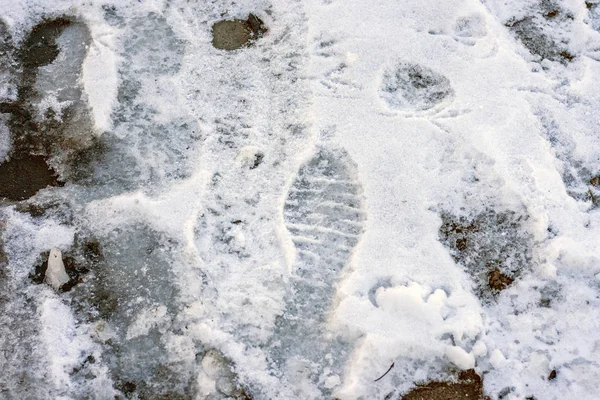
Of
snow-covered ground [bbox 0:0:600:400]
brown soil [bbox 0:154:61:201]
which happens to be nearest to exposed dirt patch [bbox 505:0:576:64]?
snow-covered ground [bbox 0:0:600:400]

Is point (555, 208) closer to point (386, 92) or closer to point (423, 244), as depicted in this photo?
point (423, 244)

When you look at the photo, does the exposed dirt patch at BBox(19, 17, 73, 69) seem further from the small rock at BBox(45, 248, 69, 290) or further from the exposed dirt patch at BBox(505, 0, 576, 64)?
the exposed dirt patch at BBox(505, 0, 576, 64)

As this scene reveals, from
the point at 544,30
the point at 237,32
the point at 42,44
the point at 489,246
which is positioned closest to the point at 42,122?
the point at 42,44

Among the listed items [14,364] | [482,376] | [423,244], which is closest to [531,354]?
[482,376]

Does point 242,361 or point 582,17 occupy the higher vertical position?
point 582,17

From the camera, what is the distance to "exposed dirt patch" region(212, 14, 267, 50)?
3.08 m

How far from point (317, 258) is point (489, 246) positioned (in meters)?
0.82

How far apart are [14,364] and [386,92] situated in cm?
222

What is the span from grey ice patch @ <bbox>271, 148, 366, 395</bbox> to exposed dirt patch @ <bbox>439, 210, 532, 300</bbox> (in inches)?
18.0

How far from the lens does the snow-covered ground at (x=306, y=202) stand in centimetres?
201

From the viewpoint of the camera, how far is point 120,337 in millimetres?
2090

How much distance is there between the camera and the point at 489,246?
7.54 feet

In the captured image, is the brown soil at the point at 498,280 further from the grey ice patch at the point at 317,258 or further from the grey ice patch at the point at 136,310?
the grey ice patch at the point at 136,310

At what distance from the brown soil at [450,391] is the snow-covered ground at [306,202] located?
40 millimetres
